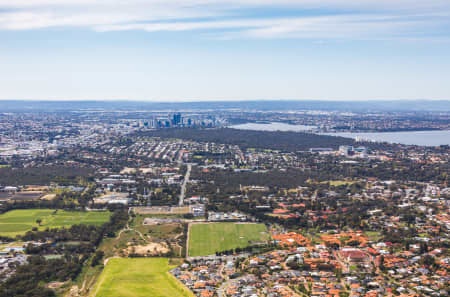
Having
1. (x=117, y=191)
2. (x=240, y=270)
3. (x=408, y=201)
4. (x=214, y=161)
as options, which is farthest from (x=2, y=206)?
(x=408, y=201)

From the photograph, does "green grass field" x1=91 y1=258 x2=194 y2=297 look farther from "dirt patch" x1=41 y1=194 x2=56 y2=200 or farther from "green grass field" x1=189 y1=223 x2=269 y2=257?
"dirt patch" x1=41 y1=194 x2=56 y2=200

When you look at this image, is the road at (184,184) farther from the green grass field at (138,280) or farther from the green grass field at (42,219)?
the green grass field at (138,280)

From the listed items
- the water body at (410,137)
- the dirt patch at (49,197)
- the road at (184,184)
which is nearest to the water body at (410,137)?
the water body at (410,137)

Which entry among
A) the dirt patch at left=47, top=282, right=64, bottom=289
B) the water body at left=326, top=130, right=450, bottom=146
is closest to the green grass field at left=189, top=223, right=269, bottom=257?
the dirt patch at left=47, top=282, right=64, bottom=289

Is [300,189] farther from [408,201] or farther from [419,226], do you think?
[419,226]

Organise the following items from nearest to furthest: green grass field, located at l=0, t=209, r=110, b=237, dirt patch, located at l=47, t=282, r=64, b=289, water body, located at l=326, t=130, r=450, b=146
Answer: dirt patch, located at l=47, t=282, r=64, b=289 < green grass field, located at l=0, t=209, r=110, b=237 < water body, located at l=326, t=130, r=450, b=146
